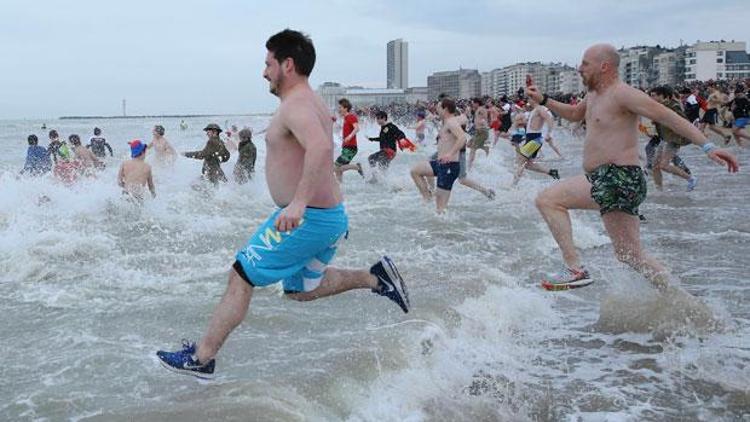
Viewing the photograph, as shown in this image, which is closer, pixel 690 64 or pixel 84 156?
pixel 84 156

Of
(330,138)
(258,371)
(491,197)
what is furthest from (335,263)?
(491,197)

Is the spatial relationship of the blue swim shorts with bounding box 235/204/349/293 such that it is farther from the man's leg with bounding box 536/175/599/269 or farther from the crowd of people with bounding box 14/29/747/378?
the man's leg with bounding box 536/175/599/269

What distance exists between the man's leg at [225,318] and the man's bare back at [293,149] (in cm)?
48

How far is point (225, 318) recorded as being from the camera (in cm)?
373

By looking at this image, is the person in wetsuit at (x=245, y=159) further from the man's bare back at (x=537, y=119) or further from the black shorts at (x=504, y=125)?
the black shorts at (x=504, y=125)

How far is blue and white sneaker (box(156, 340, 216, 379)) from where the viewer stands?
12.2 ft

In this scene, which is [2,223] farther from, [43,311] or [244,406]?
[244,406]

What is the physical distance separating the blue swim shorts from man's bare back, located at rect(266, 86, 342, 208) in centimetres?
8

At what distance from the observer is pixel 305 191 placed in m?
3.54

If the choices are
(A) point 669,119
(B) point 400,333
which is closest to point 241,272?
(B) point 400,333

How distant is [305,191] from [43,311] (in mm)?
3244

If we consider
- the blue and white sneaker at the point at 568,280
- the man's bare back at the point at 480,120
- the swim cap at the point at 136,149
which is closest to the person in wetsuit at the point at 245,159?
the swim cap at the point at 136,149

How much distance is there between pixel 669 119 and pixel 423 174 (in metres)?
6.66

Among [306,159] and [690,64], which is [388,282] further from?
[690,64]
